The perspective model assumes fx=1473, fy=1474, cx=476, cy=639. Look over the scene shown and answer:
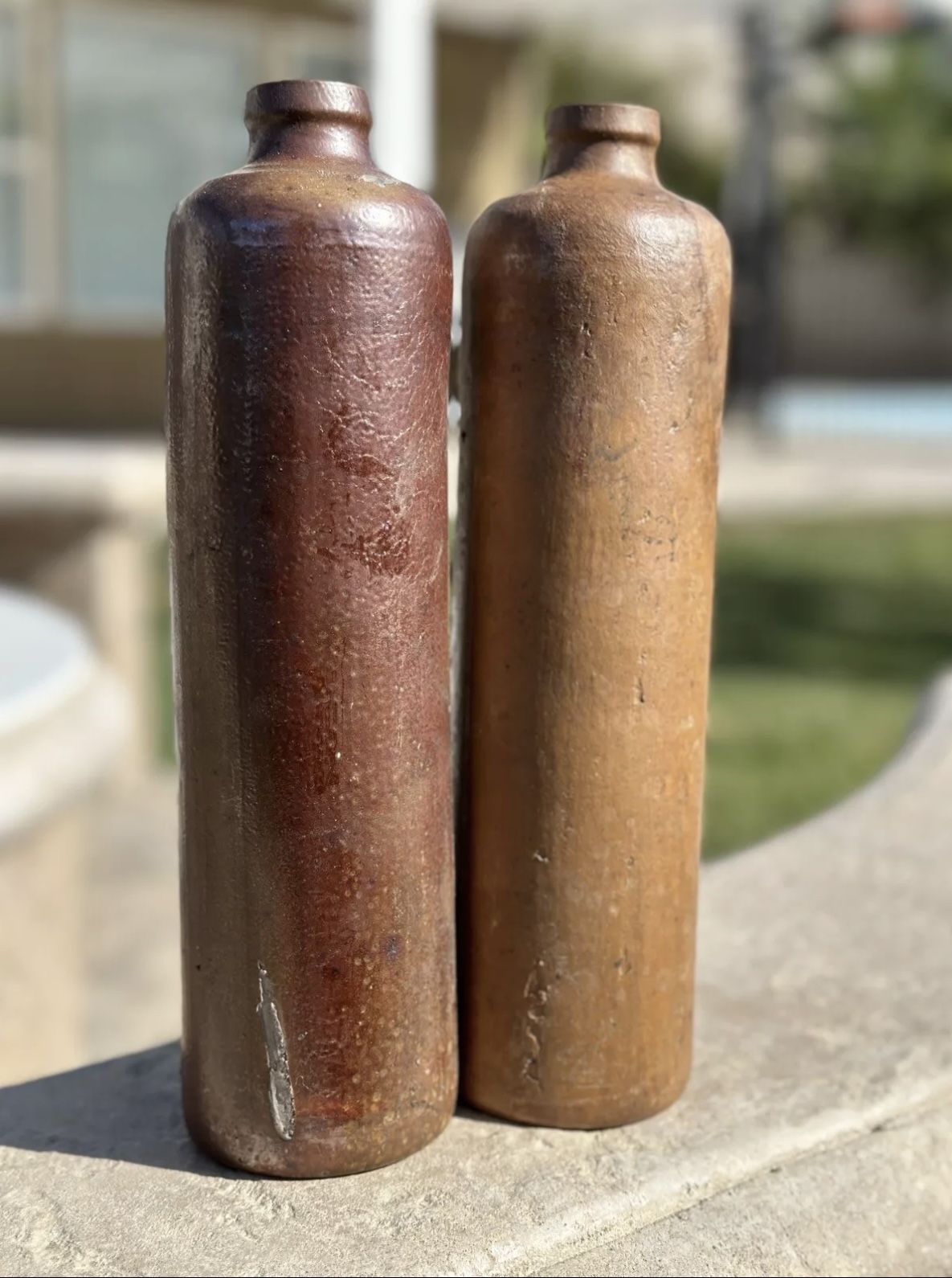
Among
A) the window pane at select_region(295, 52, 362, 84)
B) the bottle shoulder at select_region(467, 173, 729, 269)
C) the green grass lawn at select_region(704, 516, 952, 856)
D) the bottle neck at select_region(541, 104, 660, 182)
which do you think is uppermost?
the window pane at select_region(295, 52, 362, 84)

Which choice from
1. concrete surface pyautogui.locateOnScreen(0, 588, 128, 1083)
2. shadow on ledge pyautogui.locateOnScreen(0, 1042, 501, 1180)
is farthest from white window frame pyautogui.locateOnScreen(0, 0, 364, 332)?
shadow on ledge pyautogui.locateOnScreen(0, 1042, 501, 1180)

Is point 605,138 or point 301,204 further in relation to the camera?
point 605,138

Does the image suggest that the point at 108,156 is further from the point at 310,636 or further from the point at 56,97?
the point at 310,636

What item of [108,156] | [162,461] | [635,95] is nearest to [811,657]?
[162,461]

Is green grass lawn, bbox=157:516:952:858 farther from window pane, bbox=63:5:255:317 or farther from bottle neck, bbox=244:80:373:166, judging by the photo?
window pane, bbox=63:5:255:317

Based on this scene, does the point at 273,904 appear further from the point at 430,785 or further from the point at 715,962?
the point at 715,962

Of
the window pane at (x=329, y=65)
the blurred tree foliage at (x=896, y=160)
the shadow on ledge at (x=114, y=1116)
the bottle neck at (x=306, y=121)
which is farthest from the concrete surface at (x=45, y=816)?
the blurred tree foliage at (x=896, y=160)

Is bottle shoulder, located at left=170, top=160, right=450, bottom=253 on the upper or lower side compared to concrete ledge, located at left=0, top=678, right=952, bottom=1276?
upper
